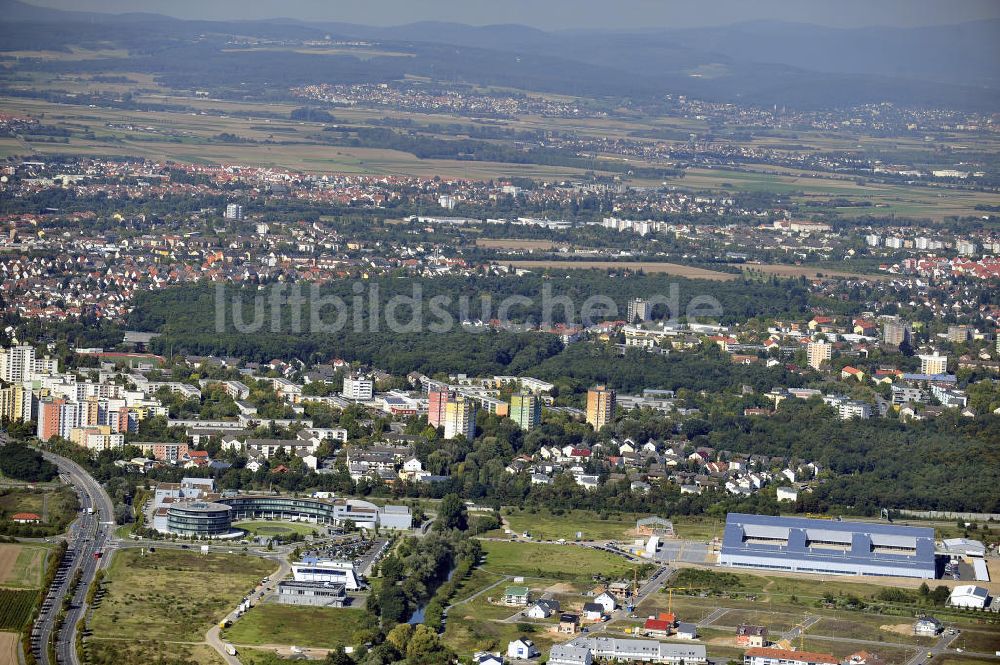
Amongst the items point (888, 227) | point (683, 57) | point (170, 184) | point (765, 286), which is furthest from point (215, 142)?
point (683, 57)

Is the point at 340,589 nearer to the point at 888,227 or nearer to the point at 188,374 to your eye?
the point at 188,374

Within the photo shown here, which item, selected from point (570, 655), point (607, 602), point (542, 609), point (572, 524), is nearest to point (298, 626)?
point (542, 609)

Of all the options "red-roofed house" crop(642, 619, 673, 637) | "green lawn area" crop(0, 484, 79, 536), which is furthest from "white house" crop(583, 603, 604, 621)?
"green lawn area" crop(0, 484, 79, 536)

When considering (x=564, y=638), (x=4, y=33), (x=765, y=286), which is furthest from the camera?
(x=4, y=33)

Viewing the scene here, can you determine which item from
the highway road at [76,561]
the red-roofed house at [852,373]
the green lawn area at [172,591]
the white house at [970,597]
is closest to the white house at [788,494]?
the white house at [970,597]

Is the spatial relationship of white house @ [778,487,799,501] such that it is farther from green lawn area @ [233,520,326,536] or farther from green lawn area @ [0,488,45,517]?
green lawn area @ [0,488,45,517]

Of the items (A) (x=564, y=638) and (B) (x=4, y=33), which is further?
(B) (x=4, y=33)

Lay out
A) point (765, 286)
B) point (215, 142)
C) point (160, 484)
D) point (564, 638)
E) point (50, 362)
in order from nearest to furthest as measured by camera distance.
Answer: point (564, 638)
point (160, 484)
point (50, 362)
point (765, 286)
point (215, 142)
